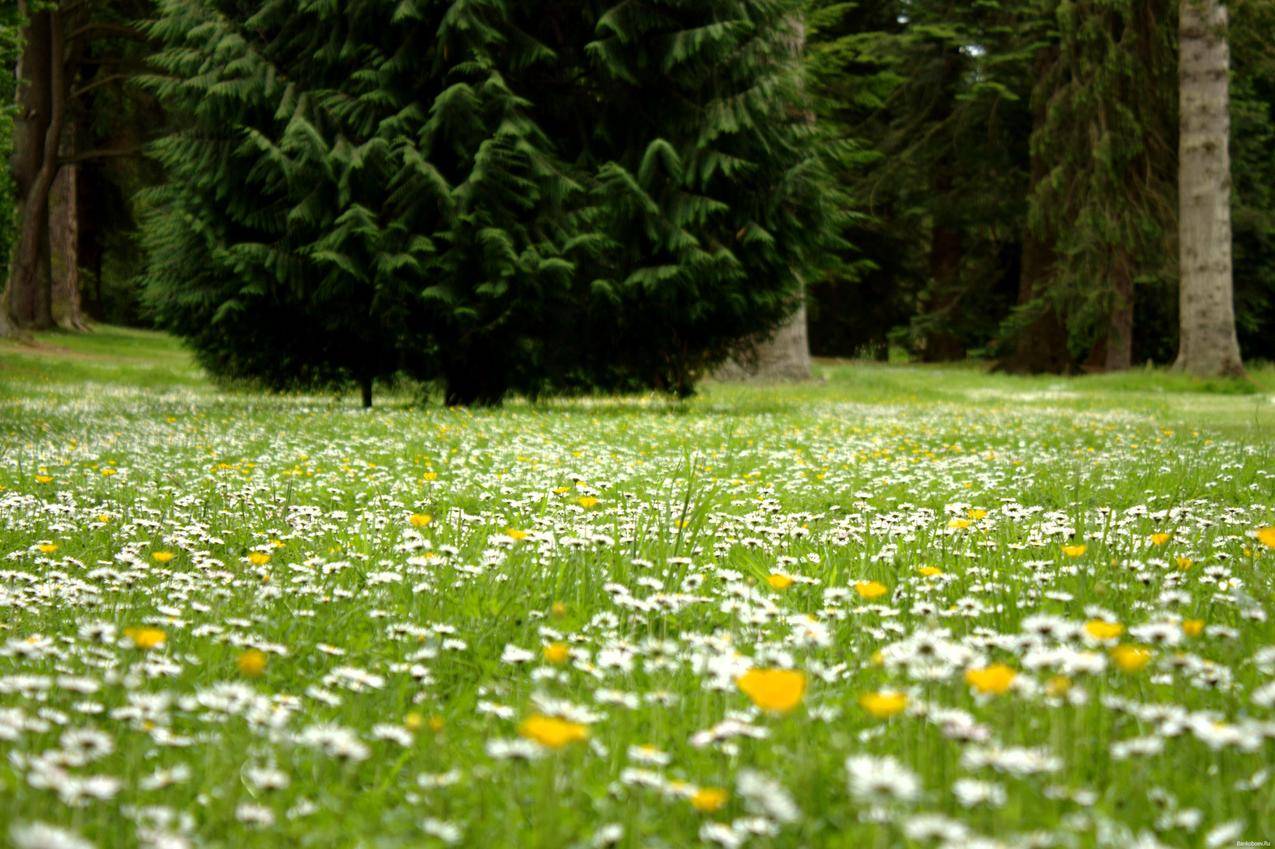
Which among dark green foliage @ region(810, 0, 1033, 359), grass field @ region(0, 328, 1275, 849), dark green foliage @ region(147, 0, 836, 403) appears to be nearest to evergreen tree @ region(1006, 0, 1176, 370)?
dark green foliage @ region(810, 0, 1033, 359)

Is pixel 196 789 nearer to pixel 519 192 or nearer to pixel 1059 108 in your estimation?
pixel 519 192

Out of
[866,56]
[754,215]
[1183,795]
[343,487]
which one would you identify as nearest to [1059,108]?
[866,56]

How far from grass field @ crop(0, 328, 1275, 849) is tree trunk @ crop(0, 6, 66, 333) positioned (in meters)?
20.7

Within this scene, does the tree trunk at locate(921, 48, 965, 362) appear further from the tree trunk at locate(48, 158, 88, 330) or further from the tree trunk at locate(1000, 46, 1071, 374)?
the tree trunk at locate(48, 158, 88, 330)

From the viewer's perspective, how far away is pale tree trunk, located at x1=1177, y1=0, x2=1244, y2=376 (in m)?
19.3

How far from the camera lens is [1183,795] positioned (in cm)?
188

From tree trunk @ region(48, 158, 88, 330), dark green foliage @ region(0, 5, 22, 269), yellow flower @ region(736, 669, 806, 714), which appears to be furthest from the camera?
tree trunk @ region(48, 158, 88, 330)

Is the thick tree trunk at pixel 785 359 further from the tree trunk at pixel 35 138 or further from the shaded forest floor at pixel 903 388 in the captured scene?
the tree trunk at pixel 35 138

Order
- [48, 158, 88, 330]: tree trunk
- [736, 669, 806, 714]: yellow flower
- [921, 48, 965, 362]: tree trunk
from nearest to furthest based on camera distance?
[736, 669, 806, 714]: yellow flower < [921, 48, 965, 362]: tree trunk < [48, 158, 88, 330]: tree trunk

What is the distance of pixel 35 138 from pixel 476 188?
58.0ft

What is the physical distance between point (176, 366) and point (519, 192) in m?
15.0

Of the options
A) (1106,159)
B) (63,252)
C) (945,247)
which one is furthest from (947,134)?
(63,252)

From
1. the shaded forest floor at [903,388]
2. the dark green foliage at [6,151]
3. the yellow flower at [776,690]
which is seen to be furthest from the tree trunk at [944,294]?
the yellow flower at [776,690]

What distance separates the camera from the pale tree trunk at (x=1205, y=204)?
19.3m
